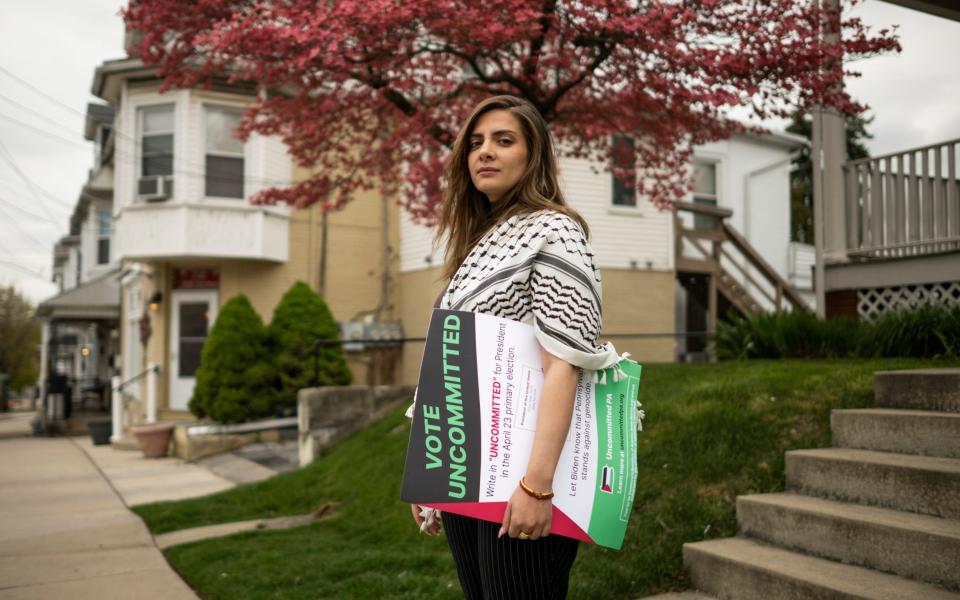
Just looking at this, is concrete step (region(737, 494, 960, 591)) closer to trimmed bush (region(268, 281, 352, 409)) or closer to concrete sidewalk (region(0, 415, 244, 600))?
concrete sidewalk (region(0, 415, 244, 600))

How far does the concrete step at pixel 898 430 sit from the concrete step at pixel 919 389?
8 cm

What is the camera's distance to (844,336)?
6.79 m

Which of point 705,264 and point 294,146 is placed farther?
point 705,264

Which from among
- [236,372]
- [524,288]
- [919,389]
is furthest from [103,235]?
[524,288]

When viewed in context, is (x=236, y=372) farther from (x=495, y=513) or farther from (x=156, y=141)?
(x=495, y=513)

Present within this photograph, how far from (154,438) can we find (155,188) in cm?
498

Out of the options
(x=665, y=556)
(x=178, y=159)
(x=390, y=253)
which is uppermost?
(x=178, y=159)

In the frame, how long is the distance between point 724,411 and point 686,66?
261cm

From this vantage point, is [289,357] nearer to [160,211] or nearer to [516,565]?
[160,211]

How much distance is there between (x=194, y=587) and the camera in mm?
4488

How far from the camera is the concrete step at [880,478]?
3.31 meters

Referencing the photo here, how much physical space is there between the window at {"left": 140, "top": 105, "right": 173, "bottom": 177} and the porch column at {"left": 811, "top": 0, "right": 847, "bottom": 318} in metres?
11.8

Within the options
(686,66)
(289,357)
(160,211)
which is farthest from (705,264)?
(160,211)

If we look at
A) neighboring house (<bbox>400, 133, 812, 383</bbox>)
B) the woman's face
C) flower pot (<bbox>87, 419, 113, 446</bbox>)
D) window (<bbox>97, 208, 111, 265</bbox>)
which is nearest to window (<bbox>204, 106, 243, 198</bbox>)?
neighboring house (<bbox>400, 133, 812, 383</bbox>)
